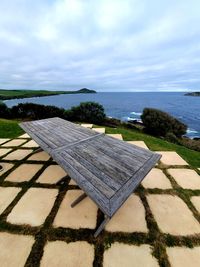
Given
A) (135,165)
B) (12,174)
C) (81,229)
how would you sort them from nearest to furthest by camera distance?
(81,229) → (135,165) → (12,174)

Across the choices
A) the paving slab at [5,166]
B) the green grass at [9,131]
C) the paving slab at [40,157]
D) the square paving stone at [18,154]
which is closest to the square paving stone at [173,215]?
the paving slab at [40,157]

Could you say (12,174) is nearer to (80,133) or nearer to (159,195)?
(80,133)

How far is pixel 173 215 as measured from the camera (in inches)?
98.5

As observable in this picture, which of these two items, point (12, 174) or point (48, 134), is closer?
point (12, 174)

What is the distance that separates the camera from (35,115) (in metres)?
13.1

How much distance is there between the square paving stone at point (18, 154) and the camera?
4.48 m

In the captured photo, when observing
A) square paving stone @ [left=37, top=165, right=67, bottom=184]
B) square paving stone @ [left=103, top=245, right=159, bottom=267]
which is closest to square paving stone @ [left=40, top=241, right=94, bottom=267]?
square paving stone @ [left=103, top=245, right=159, bottom=267]

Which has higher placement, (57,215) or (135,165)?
(135,165)

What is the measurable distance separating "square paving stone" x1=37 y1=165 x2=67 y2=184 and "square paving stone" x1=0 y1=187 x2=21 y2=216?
17.1 inches

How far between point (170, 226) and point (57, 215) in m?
1.49

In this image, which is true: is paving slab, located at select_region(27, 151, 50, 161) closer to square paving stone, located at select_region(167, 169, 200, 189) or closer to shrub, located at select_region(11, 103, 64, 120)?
square paving stone, located at select_region(167, 169, 200, 189)

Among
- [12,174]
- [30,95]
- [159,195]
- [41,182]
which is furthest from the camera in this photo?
[30,95]

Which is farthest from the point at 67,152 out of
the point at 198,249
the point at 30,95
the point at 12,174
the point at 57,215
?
the point at 30,95

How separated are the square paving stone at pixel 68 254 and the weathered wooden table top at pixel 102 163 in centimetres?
64
